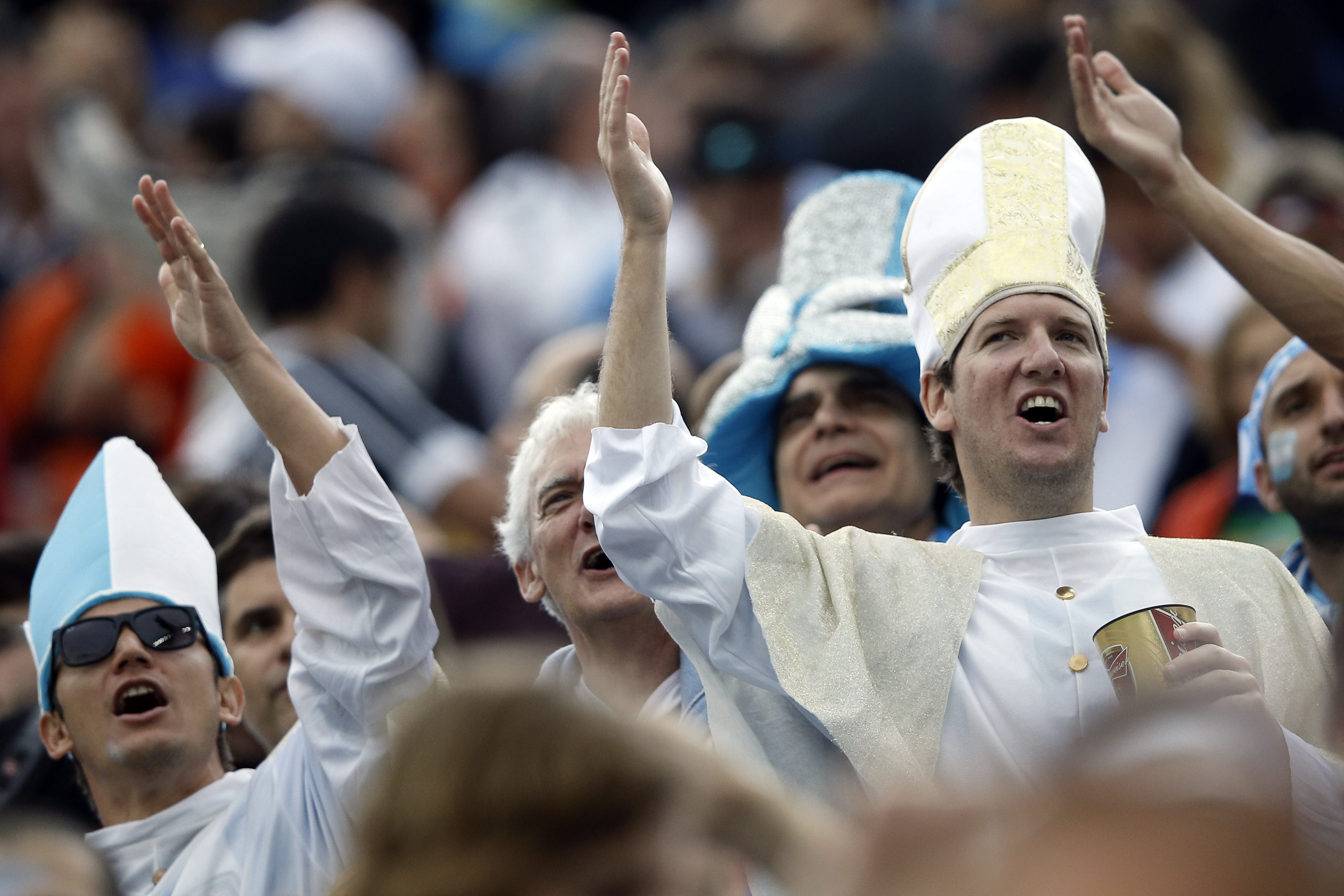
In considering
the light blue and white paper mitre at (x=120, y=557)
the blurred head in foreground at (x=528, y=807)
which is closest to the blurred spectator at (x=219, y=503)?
the light blue and white paper mitre at (x=120, y=557)

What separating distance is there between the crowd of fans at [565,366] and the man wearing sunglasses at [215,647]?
28 mm

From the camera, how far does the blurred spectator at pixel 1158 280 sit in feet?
21.4

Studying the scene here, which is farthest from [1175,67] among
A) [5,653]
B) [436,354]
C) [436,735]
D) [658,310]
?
[436,735]

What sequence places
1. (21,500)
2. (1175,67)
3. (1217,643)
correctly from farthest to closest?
(21,500), (1175,67), (1217,643)

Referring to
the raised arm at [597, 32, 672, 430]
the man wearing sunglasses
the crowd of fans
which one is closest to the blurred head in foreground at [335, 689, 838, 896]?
the crowd of fans

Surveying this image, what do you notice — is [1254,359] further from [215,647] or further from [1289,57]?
[215,647]

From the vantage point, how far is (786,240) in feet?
17.8

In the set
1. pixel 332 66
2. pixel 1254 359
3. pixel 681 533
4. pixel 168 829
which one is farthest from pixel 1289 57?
pixel 168 829

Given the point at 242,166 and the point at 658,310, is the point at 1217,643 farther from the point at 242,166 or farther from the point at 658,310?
the point at 242,166

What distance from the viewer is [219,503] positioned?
5.24m

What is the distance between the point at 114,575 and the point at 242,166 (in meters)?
5.08

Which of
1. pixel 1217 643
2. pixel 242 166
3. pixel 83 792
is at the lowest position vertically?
pixel 83 792

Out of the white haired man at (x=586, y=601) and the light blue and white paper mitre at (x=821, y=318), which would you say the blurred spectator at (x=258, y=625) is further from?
the light blue and white paper mitre at (x=821, y=318)

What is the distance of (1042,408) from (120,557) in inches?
82.1
